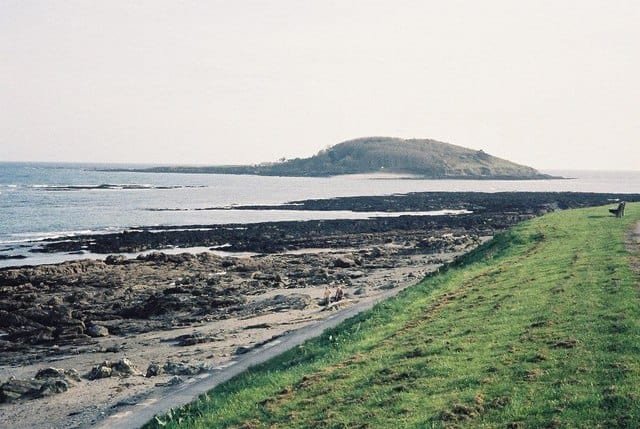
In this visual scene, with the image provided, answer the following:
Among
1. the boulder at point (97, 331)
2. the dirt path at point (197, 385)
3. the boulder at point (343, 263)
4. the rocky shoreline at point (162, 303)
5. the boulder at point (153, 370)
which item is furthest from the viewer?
the boulder at point (343, 263)

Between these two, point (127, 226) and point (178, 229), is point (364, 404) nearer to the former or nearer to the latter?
point (178, 229)

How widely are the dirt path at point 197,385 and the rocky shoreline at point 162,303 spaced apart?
85 centimetres

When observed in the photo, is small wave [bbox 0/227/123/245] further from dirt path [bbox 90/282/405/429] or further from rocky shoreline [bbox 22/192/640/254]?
dirt path [bbox 90/282/405/429]

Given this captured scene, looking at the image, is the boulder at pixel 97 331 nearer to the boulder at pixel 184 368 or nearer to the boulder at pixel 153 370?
the boulder at pixel 184 368

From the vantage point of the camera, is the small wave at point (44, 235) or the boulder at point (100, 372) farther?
the small wave at point (44, 235)

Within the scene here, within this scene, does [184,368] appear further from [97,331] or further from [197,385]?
[97,331]

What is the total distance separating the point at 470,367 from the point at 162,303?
68.3 ft

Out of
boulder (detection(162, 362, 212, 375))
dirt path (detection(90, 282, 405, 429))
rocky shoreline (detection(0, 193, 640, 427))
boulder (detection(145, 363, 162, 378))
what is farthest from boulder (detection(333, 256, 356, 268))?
boulder (detection(145, 363, 162, 378))

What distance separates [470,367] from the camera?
11.6m

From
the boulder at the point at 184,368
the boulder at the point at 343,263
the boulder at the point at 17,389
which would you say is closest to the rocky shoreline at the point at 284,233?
the boulder at the point at 343,263

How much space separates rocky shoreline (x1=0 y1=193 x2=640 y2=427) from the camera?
1819 centimetres

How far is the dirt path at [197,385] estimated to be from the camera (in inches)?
550

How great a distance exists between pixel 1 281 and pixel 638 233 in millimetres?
32183

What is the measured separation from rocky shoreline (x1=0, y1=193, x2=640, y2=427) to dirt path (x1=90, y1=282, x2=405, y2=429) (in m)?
0.85
